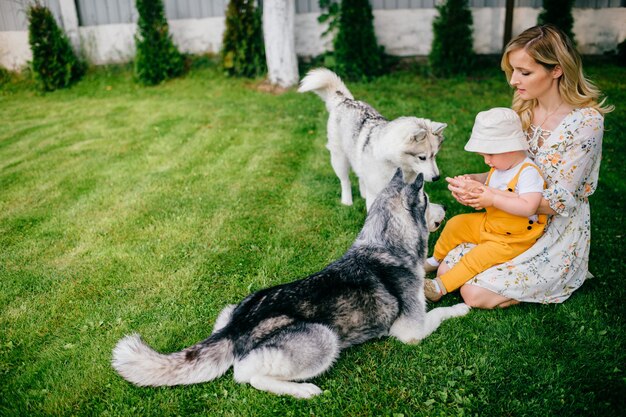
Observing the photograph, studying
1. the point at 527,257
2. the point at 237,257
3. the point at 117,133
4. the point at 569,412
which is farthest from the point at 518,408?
the point at 117,133

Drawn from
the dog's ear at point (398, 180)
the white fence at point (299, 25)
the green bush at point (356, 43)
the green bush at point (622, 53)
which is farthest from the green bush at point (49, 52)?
the green bush at point (622, 53)

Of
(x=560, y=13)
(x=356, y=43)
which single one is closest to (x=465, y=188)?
(x=356, y=43)

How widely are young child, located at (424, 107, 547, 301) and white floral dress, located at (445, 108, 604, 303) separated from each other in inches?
3.7

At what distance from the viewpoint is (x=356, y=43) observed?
10.1 meters

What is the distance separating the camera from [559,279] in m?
3.60

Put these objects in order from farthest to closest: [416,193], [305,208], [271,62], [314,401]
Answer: [271,62], [305,208], [416,193], [314,401]

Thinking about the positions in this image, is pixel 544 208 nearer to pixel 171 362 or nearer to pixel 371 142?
pixel 371 142

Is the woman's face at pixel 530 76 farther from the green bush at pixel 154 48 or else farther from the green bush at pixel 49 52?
the green bush at pixel 49 52

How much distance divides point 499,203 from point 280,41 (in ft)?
24.7

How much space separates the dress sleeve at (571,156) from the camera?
3.31 metres

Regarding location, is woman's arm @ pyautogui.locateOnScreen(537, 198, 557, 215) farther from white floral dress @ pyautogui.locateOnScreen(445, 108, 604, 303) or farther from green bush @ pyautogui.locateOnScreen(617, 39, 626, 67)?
green bush @ pyautogui.locateOnScreen(617, 39, 626, 67)

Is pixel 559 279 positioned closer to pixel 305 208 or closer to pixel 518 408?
pixel 518 408

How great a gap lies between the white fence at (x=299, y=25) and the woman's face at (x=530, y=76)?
→ 8260 millimetres

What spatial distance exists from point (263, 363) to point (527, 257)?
2.20 m
